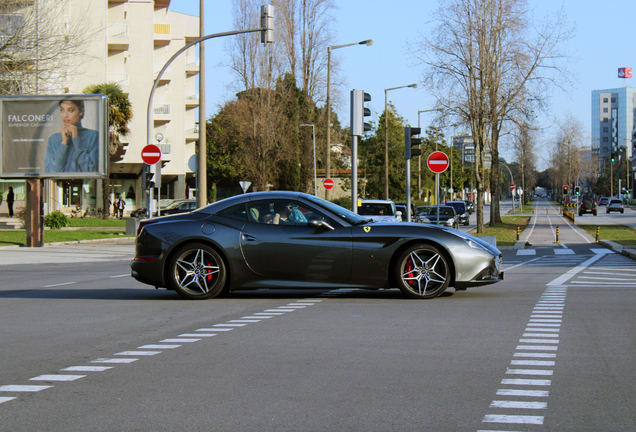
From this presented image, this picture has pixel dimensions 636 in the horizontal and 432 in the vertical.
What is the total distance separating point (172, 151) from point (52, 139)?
3958 cm

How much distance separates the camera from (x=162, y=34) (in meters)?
61.8

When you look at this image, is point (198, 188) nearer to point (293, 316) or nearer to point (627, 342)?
point (293, 316)

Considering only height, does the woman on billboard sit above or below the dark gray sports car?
above

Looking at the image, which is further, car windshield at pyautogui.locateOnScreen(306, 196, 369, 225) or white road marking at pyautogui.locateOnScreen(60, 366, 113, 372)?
car windshield at pyautogui.locateOnScreen(306, 196, 369, 225)

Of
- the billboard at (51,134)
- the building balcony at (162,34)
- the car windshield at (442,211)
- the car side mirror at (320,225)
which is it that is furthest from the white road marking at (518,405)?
the building balcony at (162,34)

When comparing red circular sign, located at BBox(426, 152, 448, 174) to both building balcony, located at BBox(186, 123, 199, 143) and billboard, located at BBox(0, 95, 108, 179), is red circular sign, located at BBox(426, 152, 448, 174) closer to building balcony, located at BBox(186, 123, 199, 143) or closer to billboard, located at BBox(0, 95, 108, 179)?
billboard, located at BBox(0, 95, 108, 179)

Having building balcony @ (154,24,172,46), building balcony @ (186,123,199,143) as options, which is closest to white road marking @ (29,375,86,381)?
building balcony @ (154,24,172,46)

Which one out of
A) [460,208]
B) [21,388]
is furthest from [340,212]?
[460,208]

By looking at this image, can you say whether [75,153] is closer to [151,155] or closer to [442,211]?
[151,155]

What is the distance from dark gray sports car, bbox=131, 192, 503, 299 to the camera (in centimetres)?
950

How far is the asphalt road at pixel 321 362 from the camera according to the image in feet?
14.5

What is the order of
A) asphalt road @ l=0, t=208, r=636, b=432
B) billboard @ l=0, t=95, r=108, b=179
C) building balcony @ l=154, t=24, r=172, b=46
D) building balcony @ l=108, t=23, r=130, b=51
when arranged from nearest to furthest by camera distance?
asphalt road @ l=0, t=208, r=636, b=432
billboard @ l=0, t=95, r=108, b=179
building balcony @ l=108, t=23, r=130, b=51
building balcony @ l=154, t=24, r=172, b=46

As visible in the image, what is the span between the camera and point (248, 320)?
820 cm

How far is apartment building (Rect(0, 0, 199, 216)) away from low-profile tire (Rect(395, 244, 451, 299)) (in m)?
43.2
